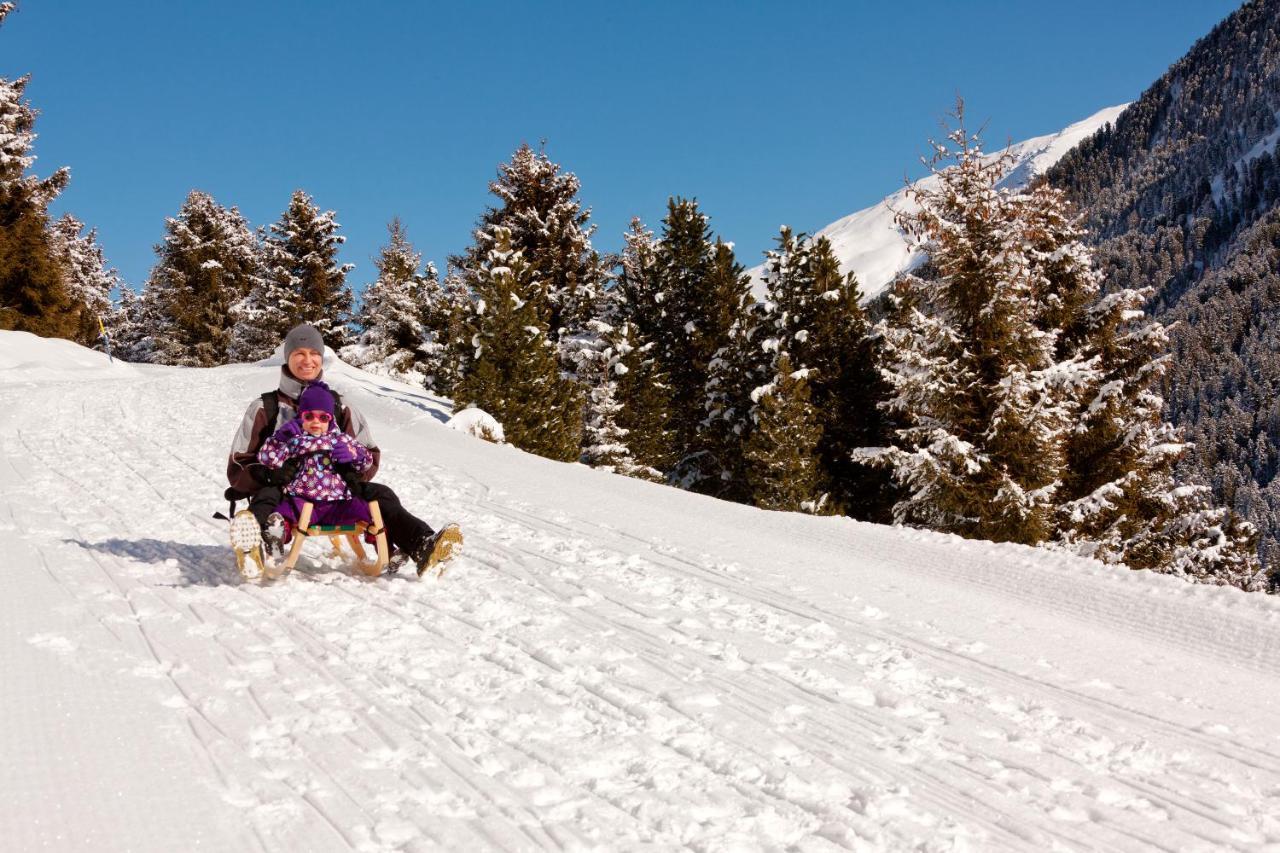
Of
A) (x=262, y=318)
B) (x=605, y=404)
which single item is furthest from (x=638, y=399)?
(x=262, y=318)

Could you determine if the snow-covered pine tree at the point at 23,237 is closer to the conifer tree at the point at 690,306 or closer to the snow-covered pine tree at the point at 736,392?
the conifer tree at the point at 690,306

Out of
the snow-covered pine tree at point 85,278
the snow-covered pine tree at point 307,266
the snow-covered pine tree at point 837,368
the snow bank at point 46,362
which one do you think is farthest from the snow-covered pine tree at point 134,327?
the snow-covered pine tree at point 837,368

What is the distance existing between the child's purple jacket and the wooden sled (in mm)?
133

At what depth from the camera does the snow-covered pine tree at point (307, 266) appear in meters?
46.5

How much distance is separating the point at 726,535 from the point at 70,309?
4436cm

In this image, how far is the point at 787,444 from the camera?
24594 millimetres

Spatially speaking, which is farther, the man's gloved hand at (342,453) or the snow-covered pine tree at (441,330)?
the snow-covered pine tree at (441,330)

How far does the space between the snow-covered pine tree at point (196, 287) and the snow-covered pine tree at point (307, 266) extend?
9.88 feet

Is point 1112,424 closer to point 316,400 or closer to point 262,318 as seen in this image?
point 316,400

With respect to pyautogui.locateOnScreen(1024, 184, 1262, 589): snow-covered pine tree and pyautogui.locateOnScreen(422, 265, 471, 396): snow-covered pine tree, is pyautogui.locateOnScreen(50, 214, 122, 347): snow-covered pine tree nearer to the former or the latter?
pyautogui.locateOnScreen(422, 265, 471, 396): snow-covered pine tree

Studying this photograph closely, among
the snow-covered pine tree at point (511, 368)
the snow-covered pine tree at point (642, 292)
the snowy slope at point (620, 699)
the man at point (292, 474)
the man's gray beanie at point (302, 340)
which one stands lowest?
the snowy slope at point (620, 699)

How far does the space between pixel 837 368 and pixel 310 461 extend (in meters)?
22.8

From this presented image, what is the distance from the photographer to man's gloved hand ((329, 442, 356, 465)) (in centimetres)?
598

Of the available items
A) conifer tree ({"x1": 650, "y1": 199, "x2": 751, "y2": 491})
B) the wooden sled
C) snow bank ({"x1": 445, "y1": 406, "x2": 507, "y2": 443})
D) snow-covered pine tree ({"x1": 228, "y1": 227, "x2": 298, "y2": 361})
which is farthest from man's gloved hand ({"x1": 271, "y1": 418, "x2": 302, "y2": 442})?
snow-covered pine tree ({"x1": 228, "y1": 227, "x2": 298, "y2": 361})
